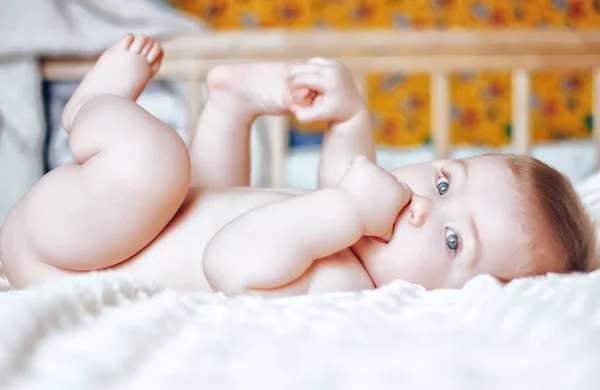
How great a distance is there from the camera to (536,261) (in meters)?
0.70

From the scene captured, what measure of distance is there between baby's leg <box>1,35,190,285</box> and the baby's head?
224 millimetres

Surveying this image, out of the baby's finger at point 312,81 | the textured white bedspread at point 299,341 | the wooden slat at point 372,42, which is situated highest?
the wooden slat at point 372,42

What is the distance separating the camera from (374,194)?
65 cm

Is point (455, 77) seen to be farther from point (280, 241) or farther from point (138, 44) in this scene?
point (280, 241)

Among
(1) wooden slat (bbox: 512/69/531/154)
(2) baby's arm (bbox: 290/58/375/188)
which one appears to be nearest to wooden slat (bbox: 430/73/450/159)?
(1) wooden slat (bbox: 512/69/531/154)

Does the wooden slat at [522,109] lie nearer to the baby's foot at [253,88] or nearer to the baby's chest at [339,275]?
the baby's foot at [253,88]

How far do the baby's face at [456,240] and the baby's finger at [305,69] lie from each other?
0.70 feet

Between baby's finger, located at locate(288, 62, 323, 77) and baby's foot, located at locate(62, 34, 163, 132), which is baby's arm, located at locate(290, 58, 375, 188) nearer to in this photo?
baby's finger, located at locate(288, 62, 323, 77)

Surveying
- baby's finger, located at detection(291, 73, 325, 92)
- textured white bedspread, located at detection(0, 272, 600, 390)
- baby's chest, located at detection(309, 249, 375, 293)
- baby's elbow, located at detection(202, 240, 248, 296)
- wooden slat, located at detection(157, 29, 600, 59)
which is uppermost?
wooden slat, located at detection(157, 29, 600, 59)

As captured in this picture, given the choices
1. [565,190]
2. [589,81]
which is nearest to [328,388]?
[565,190]

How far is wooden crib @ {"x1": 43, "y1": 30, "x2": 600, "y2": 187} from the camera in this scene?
1388 millimetres

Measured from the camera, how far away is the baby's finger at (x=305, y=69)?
812 millimetres

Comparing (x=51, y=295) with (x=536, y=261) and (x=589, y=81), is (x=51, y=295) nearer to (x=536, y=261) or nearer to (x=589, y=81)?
(x=536, y=261)

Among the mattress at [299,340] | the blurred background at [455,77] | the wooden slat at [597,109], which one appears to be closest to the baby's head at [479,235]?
the mattress at [299,340]
